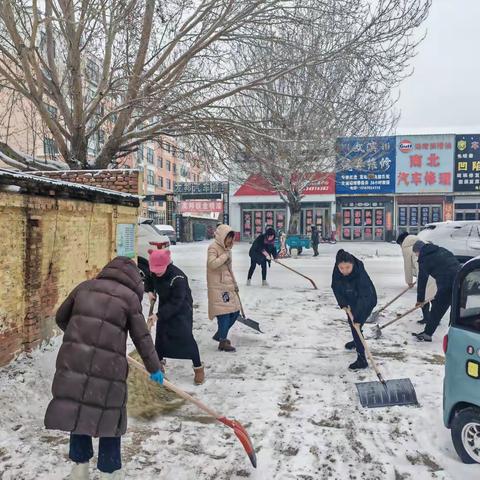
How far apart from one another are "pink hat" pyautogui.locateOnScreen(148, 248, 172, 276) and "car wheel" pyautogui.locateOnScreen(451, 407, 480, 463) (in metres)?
2.99

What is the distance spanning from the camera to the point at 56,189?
5363mm

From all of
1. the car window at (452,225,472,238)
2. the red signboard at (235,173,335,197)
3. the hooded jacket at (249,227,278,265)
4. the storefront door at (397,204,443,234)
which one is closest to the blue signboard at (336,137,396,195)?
the red signboard at (235,173,335,197)

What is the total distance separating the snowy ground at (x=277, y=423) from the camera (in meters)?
3.19

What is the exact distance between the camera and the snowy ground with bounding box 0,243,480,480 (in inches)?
126

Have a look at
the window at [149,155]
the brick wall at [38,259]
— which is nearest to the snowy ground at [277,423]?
the brick wall at [38,259]

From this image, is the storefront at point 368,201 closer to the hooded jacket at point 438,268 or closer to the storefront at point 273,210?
the storefront at point 273,210

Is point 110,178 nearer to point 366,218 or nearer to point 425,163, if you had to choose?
point 366,218

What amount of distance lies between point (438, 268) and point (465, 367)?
333cm

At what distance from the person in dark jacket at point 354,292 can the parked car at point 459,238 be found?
22.8 ft

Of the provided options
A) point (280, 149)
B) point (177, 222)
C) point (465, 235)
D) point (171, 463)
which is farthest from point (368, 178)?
point (171, 463)

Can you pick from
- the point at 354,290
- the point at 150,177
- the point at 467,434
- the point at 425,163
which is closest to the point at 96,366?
the point at 467,434

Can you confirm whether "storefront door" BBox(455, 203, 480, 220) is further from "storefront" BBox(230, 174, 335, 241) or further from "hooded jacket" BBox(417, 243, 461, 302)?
"hooded jacket" BBox(417, 243, 461, 302)

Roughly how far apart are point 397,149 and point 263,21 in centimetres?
2182

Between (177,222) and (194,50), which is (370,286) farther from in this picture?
(177,222)
